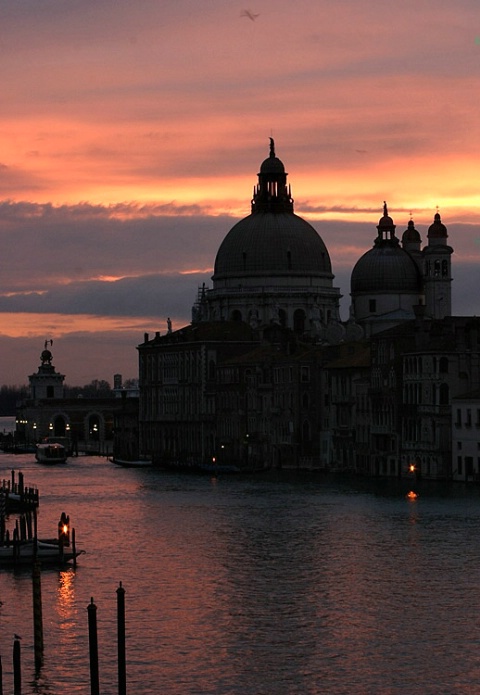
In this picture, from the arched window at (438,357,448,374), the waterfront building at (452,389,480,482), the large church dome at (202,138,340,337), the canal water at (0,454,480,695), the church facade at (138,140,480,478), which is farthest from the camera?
the large church dome at (202,138,340,337)

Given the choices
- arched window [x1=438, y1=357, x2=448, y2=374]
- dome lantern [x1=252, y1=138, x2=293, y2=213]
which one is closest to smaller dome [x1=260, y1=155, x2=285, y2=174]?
dome lantern [x1=252, y1=138, x2=293, y2=213]

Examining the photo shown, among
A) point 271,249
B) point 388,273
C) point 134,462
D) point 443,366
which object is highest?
point 271,249

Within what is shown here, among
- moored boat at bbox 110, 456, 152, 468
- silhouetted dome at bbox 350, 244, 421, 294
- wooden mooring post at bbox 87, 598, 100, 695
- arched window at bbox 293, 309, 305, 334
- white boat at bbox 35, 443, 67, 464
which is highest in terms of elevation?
silhouetted dome at bbox 350, 244, 421, 294

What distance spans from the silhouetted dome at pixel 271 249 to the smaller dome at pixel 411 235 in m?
10.1

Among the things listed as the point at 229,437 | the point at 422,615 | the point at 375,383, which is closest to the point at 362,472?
the point at 375,383

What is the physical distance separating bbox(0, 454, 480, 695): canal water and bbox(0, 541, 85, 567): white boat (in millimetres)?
842

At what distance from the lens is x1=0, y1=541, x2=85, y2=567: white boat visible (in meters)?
61.3

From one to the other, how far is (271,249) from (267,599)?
118m

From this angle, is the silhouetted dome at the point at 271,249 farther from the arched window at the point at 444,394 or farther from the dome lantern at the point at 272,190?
the arched window at the point at 444,394

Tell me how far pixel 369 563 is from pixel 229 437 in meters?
81.4

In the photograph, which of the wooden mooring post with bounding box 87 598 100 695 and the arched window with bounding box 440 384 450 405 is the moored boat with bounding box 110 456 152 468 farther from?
the wooden mooring post with bounding box 87 598 100 695

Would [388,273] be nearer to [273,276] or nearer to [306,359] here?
[273,276]

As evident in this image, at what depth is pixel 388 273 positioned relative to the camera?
160125 millimetres

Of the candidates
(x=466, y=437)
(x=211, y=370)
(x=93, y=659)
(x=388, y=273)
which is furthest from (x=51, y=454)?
(x=93, y=659)
